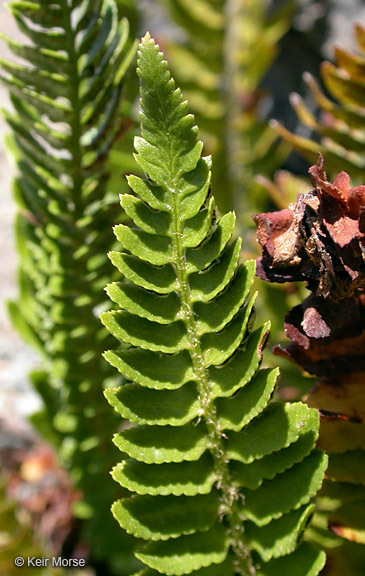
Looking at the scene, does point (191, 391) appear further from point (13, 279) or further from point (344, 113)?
point (13, 279)

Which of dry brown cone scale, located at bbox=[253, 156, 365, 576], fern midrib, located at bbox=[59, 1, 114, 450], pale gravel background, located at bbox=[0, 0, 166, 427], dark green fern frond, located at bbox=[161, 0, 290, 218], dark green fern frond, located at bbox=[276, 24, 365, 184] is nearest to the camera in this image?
dry brown cone scale, located at bbox=[253, 156, 365, 576]

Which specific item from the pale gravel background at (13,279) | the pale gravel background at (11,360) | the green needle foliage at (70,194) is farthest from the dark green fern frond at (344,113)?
the pale gravel background at (11,360)

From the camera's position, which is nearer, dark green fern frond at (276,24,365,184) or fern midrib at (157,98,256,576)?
fern midrib at (157,98,256,576)

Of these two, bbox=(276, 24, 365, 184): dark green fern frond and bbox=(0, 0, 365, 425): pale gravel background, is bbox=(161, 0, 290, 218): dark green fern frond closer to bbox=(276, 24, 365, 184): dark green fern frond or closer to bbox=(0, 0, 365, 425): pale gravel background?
bbox=(0, 0, 365, 425): pale gravel background

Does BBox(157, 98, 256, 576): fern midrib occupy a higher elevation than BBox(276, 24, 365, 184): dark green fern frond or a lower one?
lower

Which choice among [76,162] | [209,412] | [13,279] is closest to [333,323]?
[209,412]

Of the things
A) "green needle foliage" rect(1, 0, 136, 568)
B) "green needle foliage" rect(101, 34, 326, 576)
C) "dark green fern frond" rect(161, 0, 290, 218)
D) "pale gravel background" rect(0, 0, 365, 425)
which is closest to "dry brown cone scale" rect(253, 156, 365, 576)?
"green needle foliage" rect(101, 34, 326, 576)

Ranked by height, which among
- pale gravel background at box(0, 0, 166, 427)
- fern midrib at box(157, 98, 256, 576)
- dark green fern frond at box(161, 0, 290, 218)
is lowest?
pale gravel background at box(0, 0, 166, 427)
